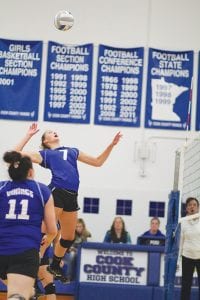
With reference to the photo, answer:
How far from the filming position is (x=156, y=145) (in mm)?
14625

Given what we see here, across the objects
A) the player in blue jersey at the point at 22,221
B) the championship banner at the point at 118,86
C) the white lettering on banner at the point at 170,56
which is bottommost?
the player in blue jersey at the point at 22,221

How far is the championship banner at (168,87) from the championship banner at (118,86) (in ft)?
0.91

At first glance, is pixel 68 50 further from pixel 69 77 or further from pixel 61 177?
pixel 61 177

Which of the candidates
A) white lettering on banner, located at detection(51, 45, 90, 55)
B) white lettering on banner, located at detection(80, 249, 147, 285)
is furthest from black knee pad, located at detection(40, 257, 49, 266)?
white lettering on banner, located at detection(51, 45, 90, 55)

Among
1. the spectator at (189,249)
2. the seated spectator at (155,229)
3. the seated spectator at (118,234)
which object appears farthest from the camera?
the seated spectator at (155,229)

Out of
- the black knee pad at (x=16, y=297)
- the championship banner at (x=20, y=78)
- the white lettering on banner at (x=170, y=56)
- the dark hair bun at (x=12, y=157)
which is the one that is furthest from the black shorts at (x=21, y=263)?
the white lettering on banner at (x=170, y=56)

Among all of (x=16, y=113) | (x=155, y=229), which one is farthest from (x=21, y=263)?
(x=16, y=113)

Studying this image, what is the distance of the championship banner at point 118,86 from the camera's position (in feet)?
48.3

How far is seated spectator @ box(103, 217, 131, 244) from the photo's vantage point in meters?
13.0

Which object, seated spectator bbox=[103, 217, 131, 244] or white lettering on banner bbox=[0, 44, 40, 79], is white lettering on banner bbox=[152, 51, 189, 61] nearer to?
white lettering on banner bbox=[0, 44, 40, 79]

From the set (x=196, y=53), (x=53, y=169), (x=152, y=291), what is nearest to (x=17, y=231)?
(x=53, y=169)

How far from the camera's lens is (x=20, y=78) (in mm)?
14758

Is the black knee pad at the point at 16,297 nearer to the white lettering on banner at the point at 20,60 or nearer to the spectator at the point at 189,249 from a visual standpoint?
the spectator at the point at 189,249

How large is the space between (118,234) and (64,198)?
17.3 feet
